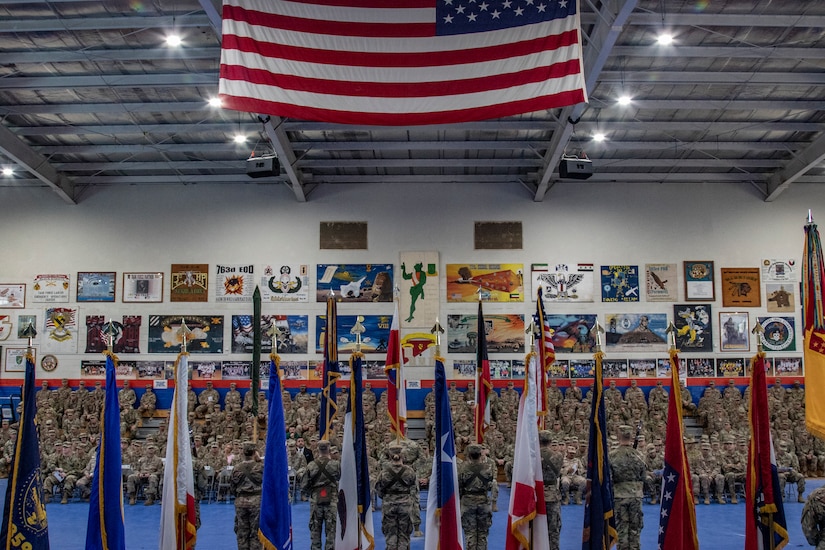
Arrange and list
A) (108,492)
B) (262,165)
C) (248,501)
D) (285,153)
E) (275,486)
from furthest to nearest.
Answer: (285,153), (262,165), (248,501), (275,486), (108,492)

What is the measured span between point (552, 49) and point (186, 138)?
39.4ft

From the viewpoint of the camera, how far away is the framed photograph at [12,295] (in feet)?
57.5

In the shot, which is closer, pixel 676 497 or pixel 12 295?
pixel 676 497

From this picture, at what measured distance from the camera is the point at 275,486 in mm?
5859

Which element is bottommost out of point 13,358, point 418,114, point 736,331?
point 13,358

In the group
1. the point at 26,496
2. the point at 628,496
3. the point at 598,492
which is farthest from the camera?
the point at 628,496

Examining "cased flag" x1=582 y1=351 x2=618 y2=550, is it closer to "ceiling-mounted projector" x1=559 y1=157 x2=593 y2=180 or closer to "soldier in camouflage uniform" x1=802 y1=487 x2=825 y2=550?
"soldier in camouflage uniform" x1=802 y1=487 x2=825 y2=550

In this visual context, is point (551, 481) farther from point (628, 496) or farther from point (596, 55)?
point (596, 55)

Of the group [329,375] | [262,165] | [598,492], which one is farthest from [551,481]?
[262,165]

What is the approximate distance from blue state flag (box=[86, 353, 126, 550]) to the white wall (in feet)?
38.8

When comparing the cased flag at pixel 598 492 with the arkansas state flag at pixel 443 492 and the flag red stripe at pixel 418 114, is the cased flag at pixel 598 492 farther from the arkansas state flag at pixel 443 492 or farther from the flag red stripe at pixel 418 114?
the flag red stripe at pixel 418 114

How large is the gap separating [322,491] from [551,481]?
9.24ft

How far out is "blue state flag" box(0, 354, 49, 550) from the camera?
529cm

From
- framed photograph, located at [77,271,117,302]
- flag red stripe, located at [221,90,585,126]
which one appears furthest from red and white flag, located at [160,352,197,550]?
framed photograph, located at [77,271,117,302]
